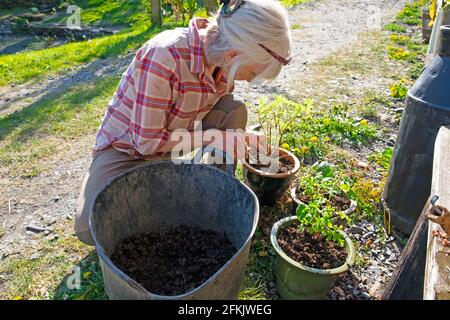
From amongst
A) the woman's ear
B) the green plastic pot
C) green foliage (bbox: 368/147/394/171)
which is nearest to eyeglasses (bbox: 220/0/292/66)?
the woman's ear

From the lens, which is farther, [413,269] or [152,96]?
[152,96]

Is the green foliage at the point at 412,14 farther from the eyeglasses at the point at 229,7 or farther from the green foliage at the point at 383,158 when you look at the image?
the eyeglasses at the point at 229,7

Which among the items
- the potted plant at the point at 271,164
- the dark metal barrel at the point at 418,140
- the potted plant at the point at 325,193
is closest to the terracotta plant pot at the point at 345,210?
the potted plant at the point at 325,193

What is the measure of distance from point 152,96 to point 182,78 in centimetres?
20

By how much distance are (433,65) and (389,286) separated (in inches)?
55.2

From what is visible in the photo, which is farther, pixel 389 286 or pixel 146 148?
pixel 146 148

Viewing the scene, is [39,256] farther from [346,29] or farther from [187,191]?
[346,29]

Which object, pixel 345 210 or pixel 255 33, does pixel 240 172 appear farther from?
pixel 255 33

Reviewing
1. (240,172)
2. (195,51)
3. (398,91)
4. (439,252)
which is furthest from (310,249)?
(398,91)

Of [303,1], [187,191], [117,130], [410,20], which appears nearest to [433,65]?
[187,191]

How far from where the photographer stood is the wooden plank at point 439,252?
118cm

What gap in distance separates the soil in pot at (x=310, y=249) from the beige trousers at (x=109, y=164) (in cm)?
90

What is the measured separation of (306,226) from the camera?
2.18 meters

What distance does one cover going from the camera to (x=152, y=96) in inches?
77.9
